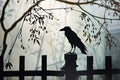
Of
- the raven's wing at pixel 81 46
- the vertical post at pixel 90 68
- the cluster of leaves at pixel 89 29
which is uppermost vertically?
the cluster of leaves at pixel 89 29

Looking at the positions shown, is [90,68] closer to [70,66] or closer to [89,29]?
[70,66]

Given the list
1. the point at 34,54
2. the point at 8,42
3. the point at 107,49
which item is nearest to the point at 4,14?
the point at 8,42

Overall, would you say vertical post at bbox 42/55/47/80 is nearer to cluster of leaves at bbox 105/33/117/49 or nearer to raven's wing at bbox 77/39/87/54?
raven's wing at bbox 77/39/87/54

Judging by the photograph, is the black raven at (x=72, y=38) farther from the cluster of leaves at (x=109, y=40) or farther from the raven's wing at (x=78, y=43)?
the cluster of leaves at (x=109, y=40)

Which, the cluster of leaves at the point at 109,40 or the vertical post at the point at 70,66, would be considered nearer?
the vertical post at the point at 70,66

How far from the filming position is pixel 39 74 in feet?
5.39

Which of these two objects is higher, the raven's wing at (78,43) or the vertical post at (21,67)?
the raven's wing at (78,43)

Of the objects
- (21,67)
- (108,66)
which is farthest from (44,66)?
(108,66)

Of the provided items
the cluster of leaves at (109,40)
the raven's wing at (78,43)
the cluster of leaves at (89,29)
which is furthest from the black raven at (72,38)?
the cluster of leaves at (109,40)

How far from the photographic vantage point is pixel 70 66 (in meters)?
1.64

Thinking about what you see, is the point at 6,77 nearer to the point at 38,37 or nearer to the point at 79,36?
the point at 38,37

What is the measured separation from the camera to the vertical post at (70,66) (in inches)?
64.3

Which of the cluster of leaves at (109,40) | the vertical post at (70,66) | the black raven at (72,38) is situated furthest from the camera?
the cluster of leaves at (109,40)

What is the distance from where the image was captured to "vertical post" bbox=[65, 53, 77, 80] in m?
1.63
